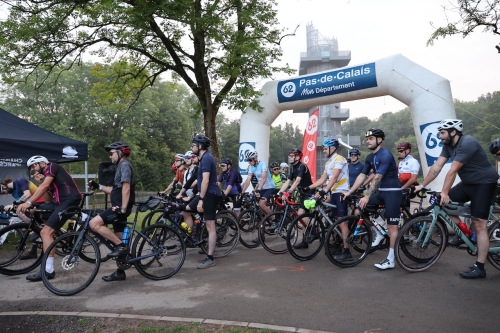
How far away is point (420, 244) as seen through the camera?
17.8 ft

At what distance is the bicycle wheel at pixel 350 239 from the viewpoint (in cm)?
589

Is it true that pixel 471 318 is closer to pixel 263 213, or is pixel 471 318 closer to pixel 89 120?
pixel 263 213

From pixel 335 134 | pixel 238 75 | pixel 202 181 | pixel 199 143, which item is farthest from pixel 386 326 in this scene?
pixel 335 134

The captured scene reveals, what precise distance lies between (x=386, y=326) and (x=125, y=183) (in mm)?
3631

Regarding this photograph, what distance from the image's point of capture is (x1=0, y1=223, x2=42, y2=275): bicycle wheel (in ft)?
19.3

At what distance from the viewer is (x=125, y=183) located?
5.31m

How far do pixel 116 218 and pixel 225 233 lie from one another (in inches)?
94.6

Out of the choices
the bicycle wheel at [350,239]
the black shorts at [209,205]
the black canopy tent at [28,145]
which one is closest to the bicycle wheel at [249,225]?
the black shorts at [209,205]

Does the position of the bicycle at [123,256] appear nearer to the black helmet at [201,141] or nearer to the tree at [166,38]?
the black helmet at [201,141]

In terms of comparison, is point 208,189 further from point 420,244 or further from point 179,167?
point 179,167

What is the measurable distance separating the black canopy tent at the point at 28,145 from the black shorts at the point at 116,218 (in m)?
4.21

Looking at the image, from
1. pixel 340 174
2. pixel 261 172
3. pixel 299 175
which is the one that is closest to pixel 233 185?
pixel 261 172

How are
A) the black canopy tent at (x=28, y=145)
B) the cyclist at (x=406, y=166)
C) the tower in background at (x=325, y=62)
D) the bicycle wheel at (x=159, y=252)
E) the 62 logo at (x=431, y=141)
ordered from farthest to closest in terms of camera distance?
the tower in background at (x=325, y=62), the 62 logo at (x=431, y=141), the black canopy tent at (x=28, y=145), the cyclist at (x=406, y=166), the bicycle wheel at (x=159, y=252)

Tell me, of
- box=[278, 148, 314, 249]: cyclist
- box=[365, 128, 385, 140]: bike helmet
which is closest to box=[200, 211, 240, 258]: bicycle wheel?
box=[278, 148, 314, 249]: cyclist
